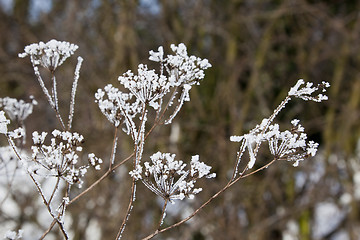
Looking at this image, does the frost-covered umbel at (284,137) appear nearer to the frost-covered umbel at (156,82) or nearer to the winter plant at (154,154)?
the winter plant at (154,154)

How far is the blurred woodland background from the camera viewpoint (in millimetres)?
5199

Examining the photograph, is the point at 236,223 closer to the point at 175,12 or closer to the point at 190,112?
the point at 190,112

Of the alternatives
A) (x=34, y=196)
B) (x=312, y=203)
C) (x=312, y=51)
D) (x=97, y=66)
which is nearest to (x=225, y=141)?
(x=312, y=203)

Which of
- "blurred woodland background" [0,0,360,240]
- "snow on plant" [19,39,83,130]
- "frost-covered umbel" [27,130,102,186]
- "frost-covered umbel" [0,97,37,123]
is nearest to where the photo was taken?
"frost-covered umbel" [27,130,102,186]

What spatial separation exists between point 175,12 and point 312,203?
331 cm

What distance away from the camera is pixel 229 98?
563 centimetres

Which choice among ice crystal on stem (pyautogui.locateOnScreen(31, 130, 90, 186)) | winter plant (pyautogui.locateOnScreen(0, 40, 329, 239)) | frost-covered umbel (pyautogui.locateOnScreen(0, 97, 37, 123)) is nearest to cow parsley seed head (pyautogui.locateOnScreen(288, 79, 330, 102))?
winter plant (pyautogui.locateOnScreen(0, 40, 329, 239))

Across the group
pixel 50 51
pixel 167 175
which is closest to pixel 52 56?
pixel 50 51

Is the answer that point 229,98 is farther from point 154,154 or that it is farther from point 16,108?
point 154,154

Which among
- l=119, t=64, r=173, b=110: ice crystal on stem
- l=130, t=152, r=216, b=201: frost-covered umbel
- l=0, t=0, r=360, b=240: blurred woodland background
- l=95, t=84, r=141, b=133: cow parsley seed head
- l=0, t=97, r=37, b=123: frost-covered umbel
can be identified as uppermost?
l=0, t=0, r=360, b=240: blurred woodland background

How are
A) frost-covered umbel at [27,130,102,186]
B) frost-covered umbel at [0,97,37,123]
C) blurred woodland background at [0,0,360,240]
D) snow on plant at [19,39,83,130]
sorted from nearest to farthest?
frost-covered umbel at [27,130,102,186]
snow on plant at [19,39,83,130]
frost-covered umbel at [0,97,37,123]
blurred woodland background at [0,0,360,240]

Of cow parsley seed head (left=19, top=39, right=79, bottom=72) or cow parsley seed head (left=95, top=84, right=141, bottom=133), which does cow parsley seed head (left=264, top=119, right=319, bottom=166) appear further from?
cow parsley seed head (left=19, top=39, right=79, bottom=72)

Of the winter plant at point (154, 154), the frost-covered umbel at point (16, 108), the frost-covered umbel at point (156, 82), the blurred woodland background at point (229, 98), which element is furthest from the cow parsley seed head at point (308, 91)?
the blurred woodland background at point (229, 98)

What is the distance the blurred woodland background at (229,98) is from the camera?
520 centimetres
